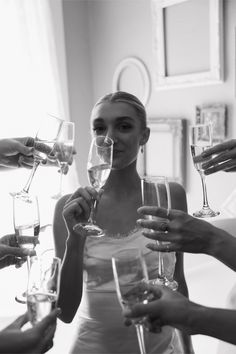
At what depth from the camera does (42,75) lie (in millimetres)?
3016

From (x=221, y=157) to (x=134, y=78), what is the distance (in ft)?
6.25

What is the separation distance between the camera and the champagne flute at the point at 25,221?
4.18 ft

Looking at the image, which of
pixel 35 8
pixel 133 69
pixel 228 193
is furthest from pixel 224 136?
pixel 35 8

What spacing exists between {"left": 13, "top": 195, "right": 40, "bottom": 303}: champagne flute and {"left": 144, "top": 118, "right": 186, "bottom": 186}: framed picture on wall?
1.69 metres

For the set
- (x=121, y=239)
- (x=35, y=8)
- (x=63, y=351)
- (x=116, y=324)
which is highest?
(x=35, y=8)

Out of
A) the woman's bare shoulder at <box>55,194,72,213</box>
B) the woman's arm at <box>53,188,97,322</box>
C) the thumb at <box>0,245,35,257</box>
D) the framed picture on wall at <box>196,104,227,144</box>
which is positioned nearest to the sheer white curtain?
the framed picture on wall at <box>196,104,227,144</box>

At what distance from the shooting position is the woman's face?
5.06 ft

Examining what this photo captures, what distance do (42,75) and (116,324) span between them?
208 cm

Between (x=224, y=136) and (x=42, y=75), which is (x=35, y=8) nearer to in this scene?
(x=42, y=75)

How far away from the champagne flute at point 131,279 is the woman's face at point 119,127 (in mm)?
665

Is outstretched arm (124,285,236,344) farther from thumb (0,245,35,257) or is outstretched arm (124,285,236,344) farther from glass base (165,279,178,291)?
thumb (0,245,35,257)

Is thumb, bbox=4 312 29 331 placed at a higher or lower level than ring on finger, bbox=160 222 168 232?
lower

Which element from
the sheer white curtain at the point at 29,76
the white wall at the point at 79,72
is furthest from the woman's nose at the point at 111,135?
the white wall at the point at 79,72

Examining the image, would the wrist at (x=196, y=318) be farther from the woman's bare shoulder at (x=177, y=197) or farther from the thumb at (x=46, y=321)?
the woman's bare shoulder at (x=177, y=197)
